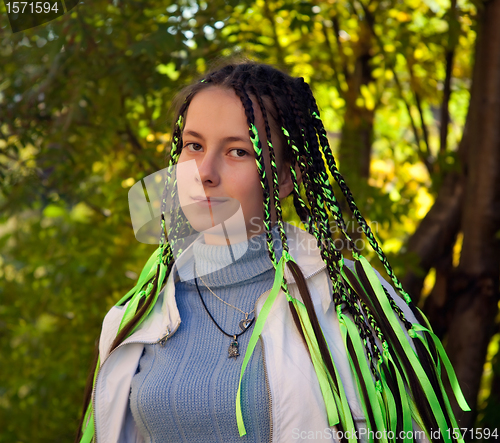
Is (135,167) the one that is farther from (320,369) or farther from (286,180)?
(320,369)

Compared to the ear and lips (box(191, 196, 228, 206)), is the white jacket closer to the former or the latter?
the ear

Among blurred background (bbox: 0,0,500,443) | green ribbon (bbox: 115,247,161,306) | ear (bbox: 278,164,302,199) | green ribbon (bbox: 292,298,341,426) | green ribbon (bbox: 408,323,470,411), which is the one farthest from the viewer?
blurred background (bbox: 0,0,500,443)

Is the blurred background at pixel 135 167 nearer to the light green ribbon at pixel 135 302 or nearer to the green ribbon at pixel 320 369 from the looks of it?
the light green ribbon at pixel 135 302

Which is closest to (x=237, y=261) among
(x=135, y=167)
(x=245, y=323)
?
(x=245, y=323)

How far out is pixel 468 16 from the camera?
2.08 m

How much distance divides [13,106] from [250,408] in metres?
1.87

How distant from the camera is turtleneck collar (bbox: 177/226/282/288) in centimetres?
131

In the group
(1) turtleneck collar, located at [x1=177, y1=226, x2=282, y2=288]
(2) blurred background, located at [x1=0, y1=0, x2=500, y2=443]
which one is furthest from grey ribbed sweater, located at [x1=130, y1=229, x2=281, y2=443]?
(2) blurred background, located at [x1=0, y1=0, x2=500, y2=443]

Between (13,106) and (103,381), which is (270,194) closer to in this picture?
(103,381)

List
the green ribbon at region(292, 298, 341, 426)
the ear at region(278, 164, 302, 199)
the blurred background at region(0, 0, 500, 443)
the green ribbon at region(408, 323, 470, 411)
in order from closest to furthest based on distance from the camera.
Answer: the green ribbon at region(292, 298, 341, 426), the green ribbon at region(408, 323, 470, 411), the ear at region(278, 164, 302, 199), the blurred background at region(0, 0, 500, 443)

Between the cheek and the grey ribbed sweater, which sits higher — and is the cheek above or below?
above

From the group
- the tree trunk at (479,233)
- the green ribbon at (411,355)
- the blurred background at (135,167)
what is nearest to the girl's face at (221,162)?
the green ribbon at (411,355)

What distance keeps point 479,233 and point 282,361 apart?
4.63 feet

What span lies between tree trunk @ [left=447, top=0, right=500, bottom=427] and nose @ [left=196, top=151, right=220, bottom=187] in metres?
1.43
